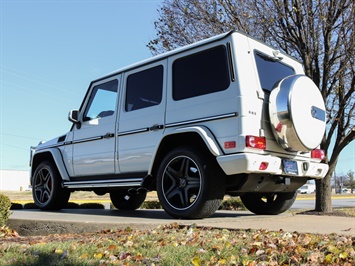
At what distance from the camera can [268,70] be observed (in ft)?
17.7

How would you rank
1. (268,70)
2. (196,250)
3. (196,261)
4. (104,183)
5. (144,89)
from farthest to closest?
(104,183), (144,89), (268,70), (196,250), (196,261)

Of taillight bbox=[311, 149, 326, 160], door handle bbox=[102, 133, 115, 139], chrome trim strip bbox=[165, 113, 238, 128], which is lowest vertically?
taillight bbox=[311, 149, 326, 160]

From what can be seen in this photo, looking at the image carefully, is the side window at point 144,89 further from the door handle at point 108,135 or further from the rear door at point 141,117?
the door handle at point 108,135

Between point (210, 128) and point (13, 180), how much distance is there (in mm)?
83013

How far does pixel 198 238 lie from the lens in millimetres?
3793

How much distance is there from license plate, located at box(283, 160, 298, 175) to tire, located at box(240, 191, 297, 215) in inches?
44.7

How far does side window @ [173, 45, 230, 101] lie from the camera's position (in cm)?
498

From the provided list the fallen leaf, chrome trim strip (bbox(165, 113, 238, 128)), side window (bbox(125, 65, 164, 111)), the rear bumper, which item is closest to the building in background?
side window (bbox(125, 65, 164, 111))

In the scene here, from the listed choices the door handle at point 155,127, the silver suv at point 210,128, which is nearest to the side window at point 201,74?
the silver suv at point 210,128

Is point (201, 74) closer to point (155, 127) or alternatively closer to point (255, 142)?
point (155, 127)

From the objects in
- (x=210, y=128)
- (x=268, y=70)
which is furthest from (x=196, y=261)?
(x=268, y=70)

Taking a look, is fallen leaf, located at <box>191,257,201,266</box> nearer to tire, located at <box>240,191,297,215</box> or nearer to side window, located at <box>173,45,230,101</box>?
side window, located at <box>173,45,230,101</box>

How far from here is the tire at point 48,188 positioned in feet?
23.4

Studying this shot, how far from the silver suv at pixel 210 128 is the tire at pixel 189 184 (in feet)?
0.04
